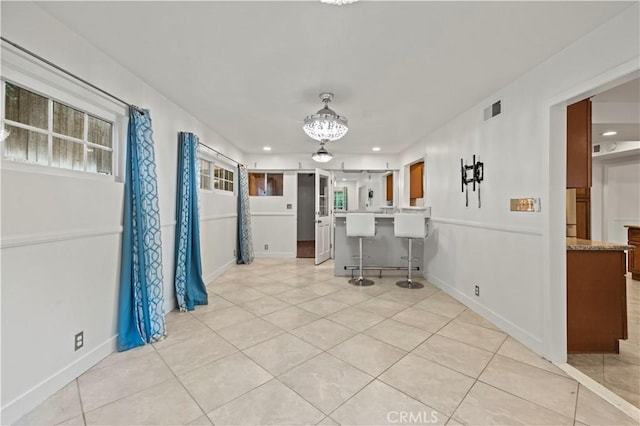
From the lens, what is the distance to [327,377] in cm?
192

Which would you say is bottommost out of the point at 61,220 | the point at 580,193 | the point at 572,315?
the point at 572,315

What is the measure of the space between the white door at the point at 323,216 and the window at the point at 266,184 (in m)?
1.19

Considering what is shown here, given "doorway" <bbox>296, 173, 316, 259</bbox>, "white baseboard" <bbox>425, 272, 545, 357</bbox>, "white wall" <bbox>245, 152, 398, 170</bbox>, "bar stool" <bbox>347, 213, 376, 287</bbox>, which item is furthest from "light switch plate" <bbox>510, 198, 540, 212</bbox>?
"doorway" <bbox>296, 173, 316, 259</bbox>

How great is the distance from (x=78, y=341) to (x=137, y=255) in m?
0.72

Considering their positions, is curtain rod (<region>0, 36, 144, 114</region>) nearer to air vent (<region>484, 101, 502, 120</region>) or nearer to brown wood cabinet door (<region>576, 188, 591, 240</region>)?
air vent (<region>484, 101, 502, 120</region>)

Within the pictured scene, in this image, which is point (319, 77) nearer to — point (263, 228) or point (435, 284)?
point (435, 284)

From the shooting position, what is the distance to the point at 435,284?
4285mm

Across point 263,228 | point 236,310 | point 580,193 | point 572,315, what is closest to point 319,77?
point 236,310

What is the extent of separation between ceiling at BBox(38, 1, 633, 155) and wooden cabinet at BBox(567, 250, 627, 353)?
1.79m

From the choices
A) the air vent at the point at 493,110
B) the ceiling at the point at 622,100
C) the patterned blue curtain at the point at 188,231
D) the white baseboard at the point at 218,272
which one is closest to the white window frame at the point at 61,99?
the patterned blue curtain at the point at 188,231

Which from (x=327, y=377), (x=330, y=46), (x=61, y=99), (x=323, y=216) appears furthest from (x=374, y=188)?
(x=61, y=99)

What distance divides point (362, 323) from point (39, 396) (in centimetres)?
251

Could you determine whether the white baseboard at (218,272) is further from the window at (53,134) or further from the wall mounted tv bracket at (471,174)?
the wall mounted tv bracket at (471,174)

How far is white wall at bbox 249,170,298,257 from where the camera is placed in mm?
6578
